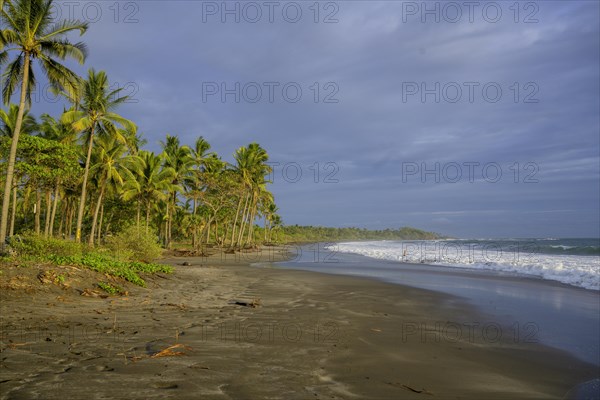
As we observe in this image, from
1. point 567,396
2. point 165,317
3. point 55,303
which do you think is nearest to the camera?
point 567,396

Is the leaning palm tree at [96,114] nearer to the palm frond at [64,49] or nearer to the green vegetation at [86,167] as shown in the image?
the green vegetation at [86,167]

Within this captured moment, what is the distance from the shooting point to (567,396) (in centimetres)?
441

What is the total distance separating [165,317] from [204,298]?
2838mm

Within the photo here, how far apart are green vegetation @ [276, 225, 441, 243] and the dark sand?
268 feet

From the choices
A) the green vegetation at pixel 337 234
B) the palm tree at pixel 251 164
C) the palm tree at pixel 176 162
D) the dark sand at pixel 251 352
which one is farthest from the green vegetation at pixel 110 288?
the green vegetation at pixel 337 234

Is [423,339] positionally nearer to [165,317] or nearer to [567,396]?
[567,396]

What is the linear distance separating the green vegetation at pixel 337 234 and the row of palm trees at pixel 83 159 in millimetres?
48016

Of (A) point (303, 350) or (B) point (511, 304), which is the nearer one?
(A) point (303, 350)

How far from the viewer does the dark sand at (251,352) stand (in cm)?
412

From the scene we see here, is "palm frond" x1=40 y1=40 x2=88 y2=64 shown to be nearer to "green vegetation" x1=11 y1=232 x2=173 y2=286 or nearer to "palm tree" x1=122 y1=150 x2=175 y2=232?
"green vegetation" x1=11 y1=232 x2=173 y2=286

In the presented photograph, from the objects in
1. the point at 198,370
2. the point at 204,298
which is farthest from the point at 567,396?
the point at 204,298

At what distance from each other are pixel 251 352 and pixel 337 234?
144894 mm

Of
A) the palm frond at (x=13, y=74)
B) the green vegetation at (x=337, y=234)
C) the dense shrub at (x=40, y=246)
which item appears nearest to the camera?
the dense shrub at (x=40, y=246)

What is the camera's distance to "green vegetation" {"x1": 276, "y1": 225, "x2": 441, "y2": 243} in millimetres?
112062
